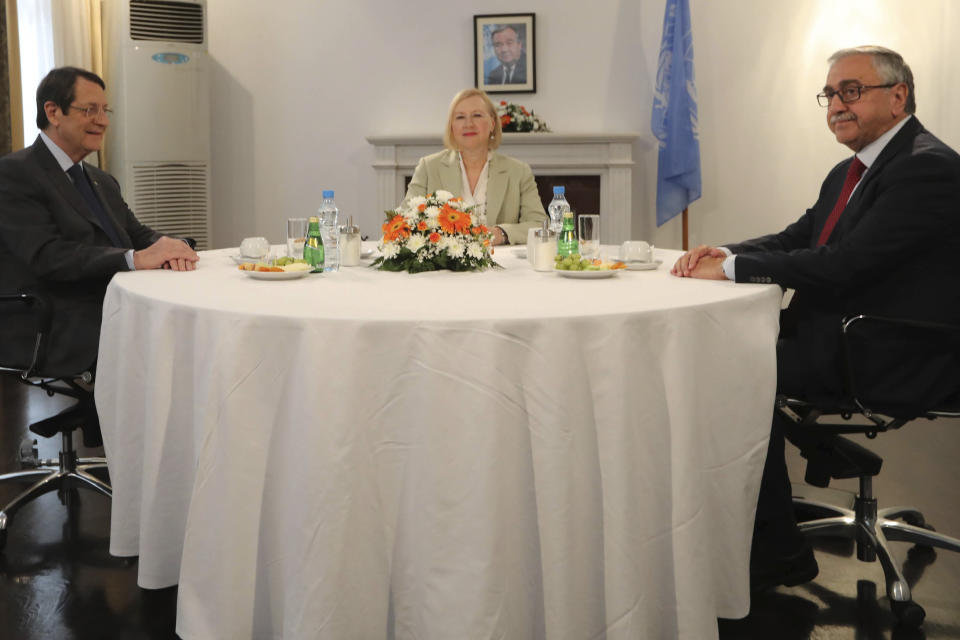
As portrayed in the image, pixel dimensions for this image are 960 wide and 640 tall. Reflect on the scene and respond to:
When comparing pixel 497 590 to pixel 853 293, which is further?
pixel 853 293

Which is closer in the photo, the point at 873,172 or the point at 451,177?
the point at 873,172

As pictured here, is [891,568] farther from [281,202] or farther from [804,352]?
[281,202]

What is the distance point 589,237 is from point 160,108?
4.33 m

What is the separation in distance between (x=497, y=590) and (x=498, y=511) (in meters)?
0.15

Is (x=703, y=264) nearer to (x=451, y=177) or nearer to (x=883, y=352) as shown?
(x=883, y=352)

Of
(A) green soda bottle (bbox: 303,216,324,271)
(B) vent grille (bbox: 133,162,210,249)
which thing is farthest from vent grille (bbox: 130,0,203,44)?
(A) green soda bottle (bbox: 303,216,324,271)

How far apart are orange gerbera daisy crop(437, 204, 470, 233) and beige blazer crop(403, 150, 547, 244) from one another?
140 centimetres

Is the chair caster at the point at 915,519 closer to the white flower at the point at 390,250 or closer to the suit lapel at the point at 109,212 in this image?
the white flower at the point at 390,250

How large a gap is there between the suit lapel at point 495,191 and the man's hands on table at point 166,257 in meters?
1.64

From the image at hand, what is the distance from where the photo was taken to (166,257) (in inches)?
104

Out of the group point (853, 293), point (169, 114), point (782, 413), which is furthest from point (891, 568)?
point (169, 114)

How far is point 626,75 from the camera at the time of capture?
6.30m

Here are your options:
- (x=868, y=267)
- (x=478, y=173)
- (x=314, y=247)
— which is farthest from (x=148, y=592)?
(x=478, y=173)

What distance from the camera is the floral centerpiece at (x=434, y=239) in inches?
102
